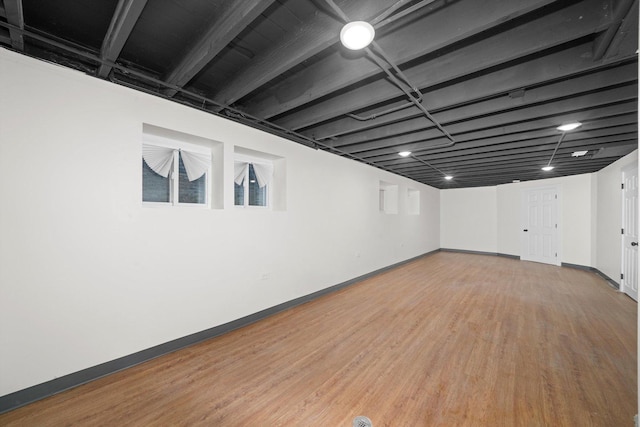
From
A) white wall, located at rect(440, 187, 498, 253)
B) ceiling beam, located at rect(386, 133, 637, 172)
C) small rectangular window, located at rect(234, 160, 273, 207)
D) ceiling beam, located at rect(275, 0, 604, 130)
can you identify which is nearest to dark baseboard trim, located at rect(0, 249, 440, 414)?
small rectangular window, located at rect(234, 160, 273, 207)

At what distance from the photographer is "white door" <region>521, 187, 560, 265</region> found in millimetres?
7148

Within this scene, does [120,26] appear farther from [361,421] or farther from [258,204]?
[361,421]

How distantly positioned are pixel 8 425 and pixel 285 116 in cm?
350

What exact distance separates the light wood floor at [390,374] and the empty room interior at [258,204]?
0.07 feet

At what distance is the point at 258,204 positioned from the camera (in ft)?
12.7

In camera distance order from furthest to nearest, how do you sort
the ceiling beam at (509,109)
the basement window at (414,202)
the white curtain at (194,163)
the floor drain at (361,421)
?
the basement window at (414,202) → the white curtain at (194,163) → the ceiling beam at (509,109) → the floor drain at (361,421)

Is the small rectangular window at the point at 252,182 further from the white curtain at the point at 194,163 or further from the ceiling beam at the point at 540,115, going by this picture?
the ceiling beam at the point at 540,115

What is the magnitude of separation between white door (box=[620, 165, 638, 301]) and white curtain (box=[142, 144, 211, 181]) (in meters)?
6.53

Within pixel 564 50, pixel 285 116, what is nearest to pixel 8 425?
pixel 285 116

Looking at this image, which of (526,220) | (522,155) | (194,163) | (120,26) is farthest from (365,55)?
(526,220)

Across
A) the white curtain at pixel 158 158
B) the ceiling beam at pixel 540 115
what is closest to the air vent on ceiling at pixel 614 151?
the ceiling beam at pixel 540 115

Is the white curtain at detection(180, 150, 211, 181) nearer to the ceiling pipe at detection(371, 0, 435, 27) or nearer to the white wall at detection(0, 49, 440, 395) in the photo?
the white wall at detection(0, 49, 440, 395)

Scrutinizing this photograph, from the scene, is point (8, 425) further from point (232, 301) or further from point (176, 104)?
point (176, 104)

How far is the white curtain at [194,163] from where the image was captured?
116 inches
